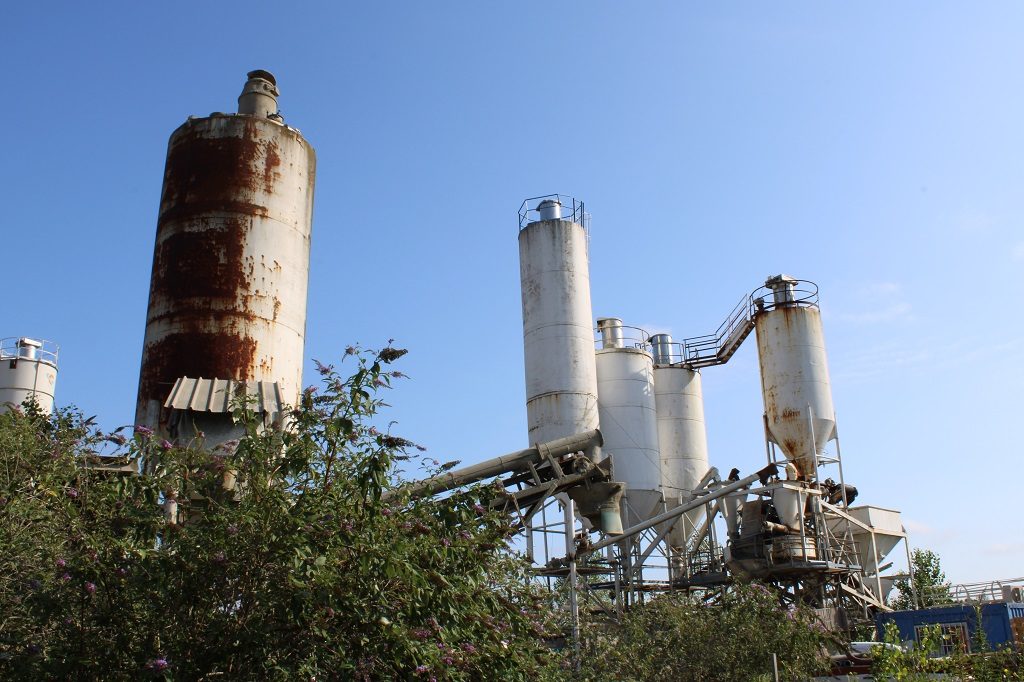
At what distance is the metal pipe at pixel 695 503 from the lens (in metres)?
28.9

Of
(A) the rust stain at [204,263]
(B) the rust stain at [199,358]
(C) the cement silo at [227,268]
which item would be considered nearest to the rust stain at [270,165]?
(C) the cement silo at [227,268]

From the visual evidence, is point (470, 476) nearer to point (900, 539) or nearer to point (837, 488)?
point (837, 488)

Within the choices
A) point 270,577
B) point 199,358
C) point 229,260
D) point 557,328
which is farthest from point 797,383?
point 270,577

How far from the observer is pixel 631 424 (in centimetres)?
3475

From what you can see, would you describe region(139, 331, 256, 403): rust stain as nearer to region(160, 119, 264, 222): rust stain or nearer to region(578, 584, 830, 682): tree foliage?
region(160, 119, 264, 222): rust stain

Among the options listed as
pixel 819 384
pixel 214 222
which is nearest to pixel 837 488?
pixel 819 384

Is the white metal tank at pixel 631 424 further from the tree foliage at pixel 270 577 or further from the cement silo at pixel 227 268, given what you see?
the tree foliage at pixel 270 577

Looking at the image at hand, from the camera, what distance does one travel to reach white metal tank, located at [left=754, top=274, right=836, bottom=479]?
1319 inches

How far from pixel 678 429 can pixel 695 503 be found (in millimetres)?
8516

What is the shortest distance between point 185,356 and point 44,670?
876 centimetres

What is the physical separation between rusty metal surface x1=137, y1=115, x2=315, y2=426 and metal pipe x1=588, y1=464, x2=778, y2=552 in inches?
594

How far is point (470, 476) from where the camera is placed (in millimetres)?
25328

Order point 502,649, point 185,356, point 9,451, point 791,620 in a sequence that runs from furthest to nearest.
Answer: point 791,620
point 185,356
point 9,451
point 502,649

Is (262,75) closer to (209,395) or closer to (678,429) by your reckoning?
(209,395)
